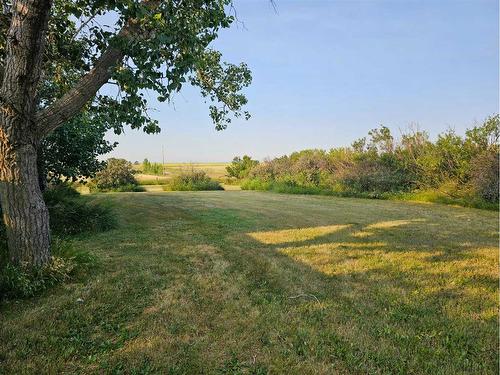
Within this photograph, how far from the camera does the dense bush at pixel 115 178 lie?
24.0 meters

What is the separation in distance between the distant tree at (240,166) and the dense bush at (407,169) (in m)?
5.69

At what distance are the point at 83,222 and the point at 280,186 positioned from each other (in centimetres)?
1655

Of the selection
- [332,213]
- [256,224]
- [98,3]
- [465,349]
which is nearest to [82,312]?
[98,3]

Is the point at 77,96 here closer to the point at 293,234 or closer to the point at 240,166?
the point at 293,234

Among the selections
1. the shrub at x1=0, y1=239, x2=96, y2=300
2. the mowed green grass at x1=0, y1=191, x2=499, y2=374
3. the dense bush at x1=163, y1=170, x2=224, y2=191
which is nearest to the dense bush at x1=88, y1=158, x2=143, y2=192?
the dense bush at x1=163, y1=170, x2=224, y2=191

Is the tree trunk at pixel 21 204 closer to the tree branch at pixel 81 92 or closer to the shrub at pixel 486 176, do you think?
the tree branch at pixel 81 92

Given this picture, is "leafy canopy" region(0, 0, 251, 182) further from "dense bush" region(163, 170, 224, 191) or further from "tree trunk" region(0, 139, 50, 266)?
"dense bush" region(163, 170, 224, 191)

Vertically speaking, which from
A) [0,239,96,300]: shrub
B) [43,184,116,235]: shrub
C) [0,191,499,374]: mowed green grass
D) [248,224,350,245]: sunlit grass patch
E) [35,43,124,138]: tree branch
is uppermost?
[35,43,124,138]: tree branch

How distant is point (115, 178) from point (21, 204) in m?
22.3

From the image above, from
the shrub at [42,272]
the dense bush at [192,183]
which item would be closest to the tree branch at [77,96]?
the shrub at [42,272]

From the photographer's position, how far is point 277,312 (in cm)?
345

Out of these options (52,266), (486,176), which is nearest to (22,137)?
(52,266)

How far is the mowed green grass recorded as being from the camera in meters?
2.61

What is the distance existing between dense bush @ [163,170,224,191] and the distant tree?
414cm
